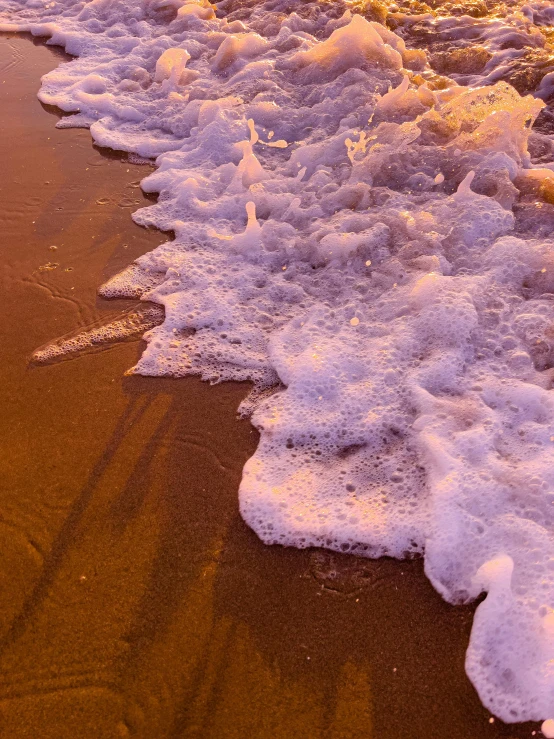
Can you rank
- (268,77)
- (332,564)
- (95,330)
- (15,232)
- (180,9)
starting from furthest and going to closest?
(180,9) → (268,77) → (15,232) → (95,330) → (332,564)

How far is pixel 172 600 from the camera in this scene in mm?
2062

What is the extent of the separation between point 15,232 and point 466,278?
2.79m

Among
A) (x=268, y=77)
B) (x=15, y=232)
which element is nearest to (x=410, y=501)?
(x=15, y=232)

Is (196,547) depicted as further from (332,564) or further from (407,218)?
(407,218)

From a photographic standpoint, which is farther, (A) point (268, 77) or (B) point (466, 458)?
(A) point (268, 77)

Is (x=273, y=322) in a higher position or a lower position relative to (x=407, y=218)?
lower

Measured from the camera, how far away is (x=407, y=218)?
147 inches

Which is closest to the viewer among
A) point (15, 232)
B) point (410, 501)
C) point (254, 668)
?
point (254, 668)

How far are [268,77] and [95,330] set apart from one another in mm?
3578

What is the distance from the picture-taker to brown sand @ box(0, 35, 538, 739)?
5.94 feet

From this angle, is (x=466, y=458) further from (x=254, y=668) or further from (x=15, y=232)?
(x=15, y=232)

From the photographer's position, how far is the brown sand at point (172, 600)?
1.81 m

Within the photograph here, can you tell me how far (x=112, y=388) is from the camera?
2809mm

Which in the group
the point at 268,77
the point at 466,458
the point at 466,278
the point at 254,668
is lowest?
the point at 254,668
